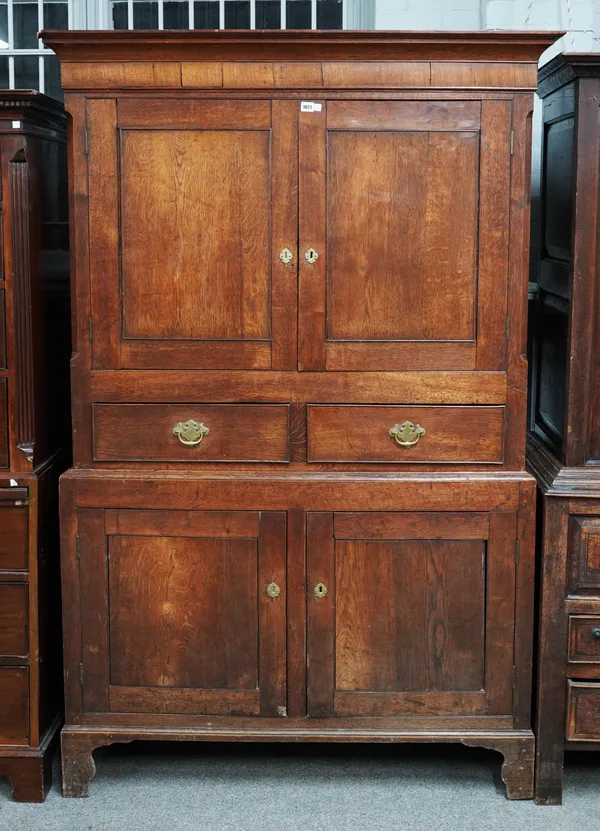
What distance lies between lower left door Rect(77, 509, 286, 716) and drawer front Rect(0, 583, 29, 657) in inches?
6.7

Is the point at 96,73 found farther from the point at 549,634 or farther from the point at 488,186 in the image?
the point at 549,634

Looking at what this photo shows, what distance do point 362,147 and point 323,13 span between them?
1192 mm

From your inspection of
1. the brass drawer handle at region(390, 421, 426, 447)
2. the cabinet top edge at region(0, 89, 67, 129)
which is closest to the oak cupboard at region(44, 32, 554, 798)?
the brass drawer handle at region(390, 421, 426, 447)

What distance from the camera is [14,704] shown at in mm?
3129

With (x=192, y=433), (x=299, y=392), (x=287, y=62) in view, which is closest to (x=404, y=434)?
(x=299, y=392)

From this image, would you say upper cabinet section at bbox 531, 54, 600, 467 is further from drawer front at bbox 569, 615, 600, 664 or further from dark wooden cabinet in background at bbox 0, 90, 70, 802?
dark wooden cabinet in background at bbox 0, 90, 70, 802

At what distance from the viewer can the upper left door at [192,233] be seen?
294cm

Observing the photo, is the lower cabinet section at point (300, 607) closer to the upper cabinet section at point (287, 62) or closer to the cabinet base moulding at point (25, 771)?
the cabinet base moulding at point (25, 771)

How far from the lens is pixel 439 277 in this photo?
118 inches

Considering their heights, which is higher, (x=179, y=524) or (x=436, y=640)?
(x=179, y=524)

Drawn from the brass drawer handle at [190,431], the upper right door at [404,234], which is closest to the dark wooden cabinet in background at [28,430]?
the brass drawer handle at [190,431]

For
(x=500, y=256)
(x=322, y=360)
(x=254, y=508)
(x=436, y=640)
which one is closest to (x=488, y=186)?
(x=500, y=256)

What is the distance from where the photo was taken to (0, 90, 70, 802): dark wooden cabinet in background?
9.79ft

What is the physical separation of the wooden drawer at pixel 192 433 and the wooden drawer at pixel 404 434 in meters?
0.11
